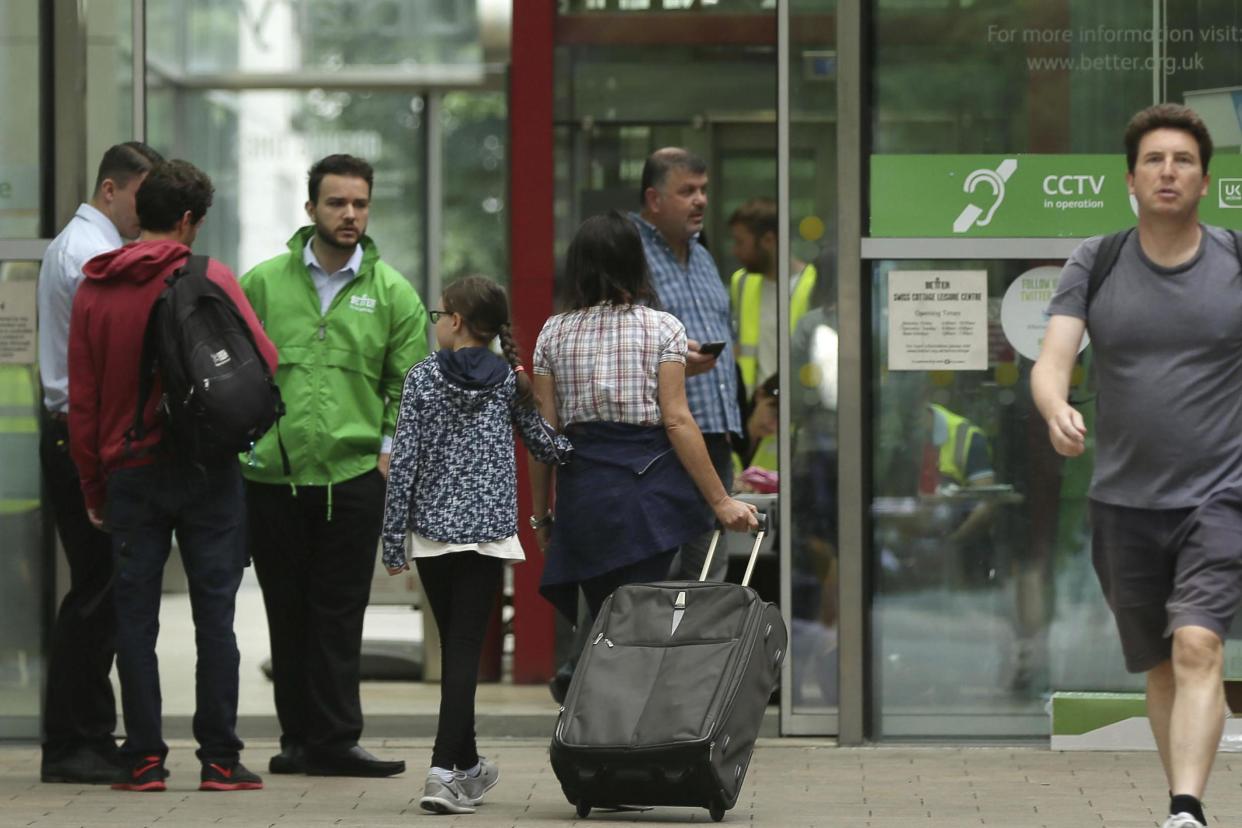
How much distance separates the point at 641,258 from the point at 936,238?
1.45m

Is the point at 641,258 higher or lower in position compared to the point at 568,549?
higher

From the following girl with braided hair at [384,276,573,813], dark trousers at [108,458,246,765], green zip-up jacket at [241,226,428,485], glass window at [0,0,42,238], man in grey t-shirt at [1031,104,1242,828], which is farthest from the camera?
glass window at [0,0,42,238]

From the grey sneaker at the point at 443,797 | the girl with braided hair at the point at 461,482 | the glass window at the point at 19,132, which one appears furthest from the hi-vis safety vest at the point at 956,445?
the glass window at the point at 19,132

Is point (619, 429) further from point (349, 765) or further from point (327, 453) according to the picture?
point (349, 765)

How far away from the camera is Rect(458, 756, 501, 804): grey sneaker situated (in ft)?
21.3

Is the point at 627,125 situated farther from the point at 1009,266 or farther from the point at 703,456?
the point at 703,456

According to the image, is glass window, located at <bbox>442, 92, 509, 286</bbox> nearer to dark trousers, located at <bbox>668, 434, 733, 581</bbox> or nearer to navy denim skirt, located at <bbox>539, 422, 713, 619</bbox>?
dark trousers, located at <bbox>668, 434, 733, 581</bbox>

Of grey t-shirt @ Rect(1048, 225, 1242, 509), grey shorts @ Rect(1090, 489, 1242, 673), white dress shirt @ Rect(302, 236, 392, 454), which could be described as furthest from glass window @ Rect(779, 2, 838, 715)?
grey t-shirt @ Rect(1048, 225, 1242, 509)

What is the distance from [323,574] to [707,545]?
1.29 metres

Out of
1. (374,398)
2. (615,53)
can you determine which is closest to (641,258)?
(374,398)

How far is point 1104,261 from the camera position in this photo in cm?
567

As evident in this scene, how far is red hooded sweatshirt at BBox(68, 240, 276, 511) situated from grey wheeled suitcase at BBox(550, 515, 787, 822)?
4.45 feet

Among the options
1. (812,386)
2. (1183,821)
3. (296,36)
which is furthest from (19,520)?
(296,36)

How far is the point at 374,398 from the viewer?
7.19 metres
